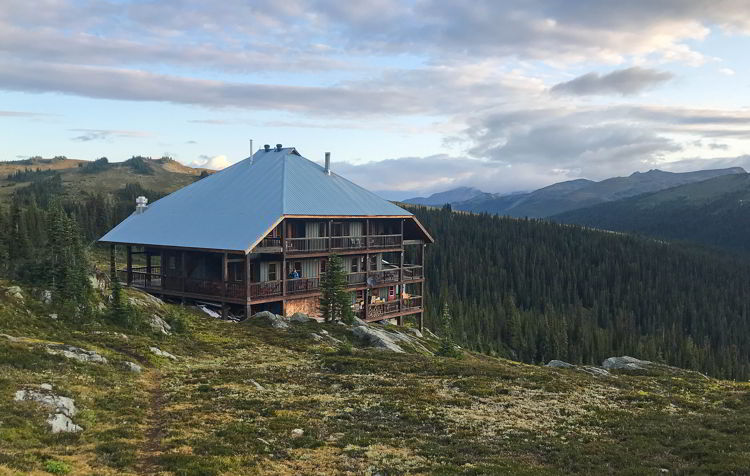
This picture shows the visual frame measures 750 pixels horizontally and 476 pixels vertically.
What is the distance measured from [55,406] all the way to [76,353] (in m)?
6.97

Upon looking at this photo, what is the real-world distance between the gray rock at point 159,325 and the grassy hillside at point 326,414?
76cm

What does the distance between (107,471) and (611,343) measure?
100m

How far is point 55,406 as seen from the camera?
1727cm

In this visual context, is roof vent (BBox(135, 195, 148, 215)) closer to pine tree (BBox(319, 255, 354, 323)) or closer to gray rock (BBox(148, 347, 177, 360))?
pine tree (BBox(319, 255, 354, 323))

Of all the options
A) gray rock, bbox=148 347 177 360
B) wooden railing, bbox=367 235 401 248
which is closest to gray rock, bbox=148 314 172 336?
gray rock, bbox=148 347 177 360

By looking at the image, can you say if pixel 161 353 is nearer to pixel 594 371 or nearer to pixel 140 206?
pixel 594 371

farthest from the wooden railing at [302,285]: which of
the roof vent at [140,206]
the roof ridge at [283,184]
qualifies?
the roof vent at [140,206]

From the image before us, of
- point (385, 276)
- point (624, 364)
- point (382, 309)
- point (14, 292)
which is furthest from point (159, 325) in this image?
point (624, 364)

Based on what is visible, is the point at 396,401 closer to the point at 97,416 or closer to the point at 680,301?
the point at 97,416

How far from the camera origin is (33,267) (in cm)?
3353

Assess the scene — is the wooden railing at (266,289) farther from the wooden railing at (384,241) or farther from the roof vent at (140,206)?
the roof vent at (140,206)

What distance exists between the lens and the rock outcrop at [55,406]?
1616 cm

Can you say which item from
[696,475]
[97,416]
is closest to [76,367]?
[97,416]

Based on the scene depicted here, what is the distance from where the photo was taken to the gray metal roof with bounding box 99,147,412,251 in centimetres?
4353
